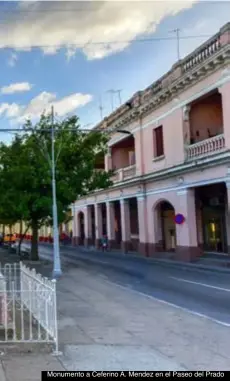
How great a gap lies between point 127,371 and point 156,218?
2607cm

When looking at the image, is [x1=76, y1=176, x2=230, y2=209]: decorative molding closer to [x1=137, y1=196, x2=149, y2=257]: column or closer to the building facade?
the building facade

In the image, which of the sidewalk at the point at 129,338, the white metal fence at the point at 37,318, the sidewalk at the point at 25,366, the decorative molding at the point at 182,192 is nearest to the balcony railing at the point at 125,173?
the decorative molding at the point at 182,192

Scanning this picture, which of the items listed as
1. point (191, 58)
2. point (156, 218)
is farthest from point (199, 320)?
point (156, 218)

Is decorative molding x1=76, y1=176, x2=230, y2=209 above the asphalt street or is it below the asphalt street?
above

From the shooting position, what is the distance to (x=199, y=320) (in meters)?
10.7

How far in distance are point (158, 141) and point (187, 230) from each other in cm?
750


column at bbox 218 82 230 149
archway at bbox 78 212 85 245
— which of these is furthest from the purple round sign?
archway at bbox 78 212 85 245

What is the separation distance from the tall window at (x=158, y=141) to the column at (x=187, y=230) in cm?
429

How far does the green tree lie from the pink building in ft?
10.7

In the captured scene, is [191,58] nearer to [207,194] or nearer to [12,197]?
[207,194]

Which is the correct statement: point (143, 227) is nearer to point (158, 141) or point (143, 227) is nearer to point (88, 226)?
point (158, 141)

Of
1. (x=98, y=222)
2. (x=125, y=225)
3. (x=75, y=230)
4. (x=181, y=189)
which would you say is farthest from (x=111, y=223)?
(x=181, y=189)

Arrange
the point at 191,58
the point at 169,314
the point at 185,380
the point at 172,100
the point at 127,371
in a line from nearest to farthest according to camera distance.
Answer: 1. the point at 185,380
2. the point at 127,371
3. the point at 169,314
4. the point at 191,58
5. the point at 172,100

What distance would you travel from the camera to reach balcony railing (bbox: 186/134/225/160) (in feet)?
78.0
